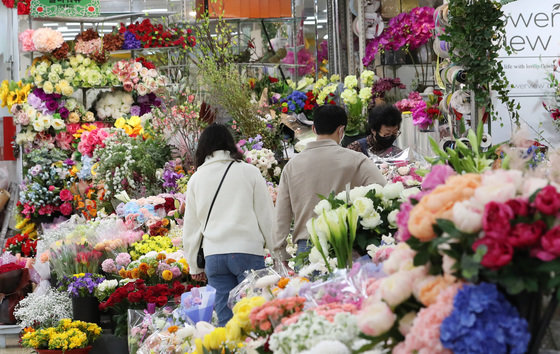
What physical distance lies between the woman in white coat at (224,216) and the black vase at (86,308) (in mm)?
1278

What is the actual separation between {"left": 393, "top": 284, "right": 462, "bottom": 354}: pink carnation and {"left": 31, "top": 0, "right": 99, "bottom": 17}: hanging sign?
911 cm

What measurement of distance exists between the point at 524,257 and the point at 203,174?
3.25m

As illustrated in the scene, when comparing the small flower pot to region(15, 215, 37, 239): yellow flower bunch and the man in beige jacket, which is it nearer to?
the man in beige jacket

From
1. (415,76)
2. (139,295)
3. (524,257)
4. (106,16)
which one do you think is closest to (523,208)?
(524,257)

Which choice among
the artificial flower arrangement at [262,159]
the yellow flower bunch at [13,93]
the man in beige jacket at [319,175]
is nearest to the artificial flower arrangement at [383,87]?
the artificial flower arrangement at [262,159]

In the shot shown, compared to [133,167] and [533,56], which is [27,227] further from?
[533,56]

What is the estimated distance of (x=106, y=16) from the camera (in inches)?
424

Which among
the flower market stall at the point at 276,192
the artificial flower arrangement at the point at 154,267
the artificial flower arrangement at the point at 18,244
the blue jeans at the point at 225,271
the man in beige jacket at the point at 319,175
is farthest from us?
the artificial flower arrangement at the point at 18,244

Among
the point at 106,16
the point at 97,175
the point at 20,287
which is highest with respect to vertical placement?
the point at 106,16

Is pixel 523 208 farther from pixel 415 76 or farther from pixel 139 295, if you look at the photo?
pixel 415 76

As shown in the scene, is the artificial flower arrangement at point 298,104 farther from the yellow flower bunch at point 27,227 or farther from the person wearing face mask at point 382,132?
the yellow flower bunch at point 27,227

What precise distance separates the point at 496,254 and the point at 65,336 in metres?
4.25

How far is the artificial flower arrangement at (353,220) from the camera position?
118 inches

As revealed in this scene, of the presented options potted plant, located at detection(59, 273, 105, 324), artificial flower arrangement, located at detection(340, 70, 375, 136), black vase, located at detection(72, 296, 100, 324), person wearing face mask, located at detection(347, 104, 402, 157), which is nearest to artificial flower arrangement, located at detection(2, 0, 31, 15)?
artificial flower arrangement, located at detection(340, 70, 375, 136)
